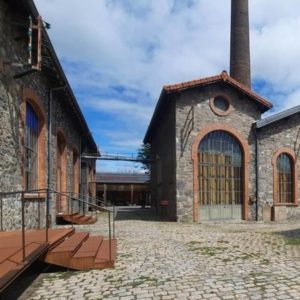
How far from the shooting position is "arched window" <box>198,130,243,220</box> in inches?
702

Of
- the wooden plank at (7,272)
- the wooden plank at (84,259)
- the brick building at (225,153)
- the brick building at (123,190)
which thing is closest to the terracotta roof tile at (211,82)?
the brick building at (225,153)

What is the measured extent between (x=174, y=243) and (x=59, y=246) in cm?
398

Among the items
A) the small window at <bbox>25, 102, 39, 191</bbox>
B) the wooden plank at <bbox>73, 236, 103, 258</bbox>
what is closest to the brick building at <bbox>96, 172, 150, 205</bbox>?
the small window at <bbox>25, 102, 39, 191</bbox>

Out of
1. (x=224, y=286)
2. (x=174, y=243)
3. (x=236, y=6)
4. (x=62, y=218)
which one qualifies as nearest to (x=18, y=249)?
(x=224, y=286)

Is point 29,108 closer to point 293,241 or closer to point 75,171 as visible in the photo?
point 293,241

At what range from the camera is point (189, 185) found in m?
17.4

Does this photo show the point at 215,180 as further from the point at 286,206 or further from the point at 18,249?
the point at 18,249

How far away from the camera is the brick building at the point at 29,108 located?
862cm

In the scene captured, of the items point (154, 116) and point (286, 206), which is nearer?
point (286, 206)

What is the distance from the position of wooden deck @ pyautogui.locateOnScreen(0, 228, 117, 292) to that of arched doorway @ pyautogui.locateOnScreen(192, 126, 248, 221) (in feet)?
32.5

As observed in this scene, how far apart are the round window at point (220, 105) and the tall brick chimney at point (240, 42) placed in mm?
8745

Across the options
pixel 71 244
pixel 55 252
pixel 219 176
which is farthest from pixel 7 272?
pixel 219 176

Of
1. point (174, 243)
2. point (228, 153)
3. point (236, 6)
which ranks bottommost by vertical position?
point (174, 243)

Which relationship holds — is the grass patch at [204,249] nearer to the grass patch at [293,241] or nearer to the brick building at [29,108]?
the grass patch at [293,241]
